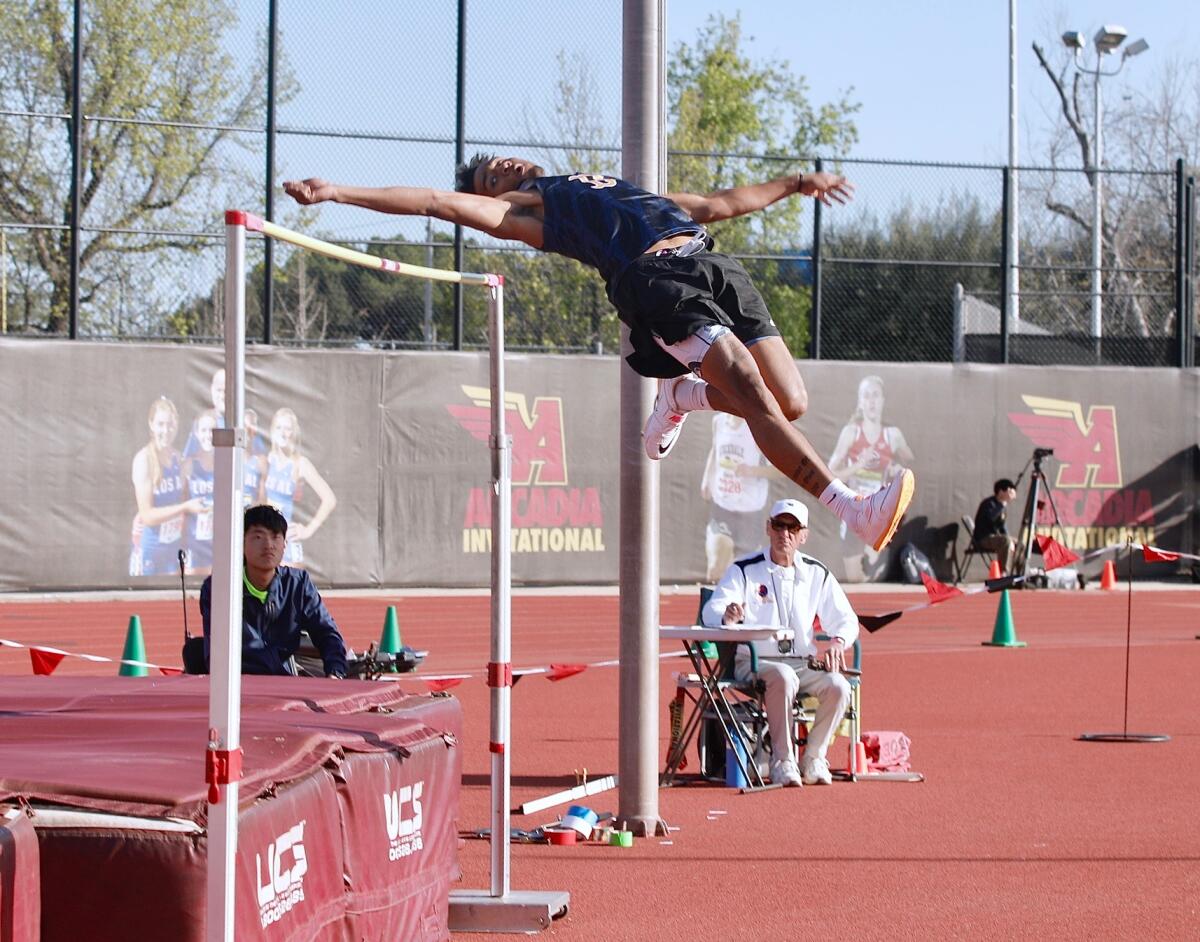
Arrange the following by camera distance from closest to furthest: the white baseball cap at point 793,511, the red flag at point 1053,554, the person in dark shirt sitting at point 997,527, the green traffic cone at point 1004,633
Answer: the white baseball cap at point 793,511, the red flag at point 1053,554, the green traffic cone at point 1004,633, the person in dark shirt sitting at point 997,527

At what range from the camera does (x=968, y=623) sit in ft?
55.3

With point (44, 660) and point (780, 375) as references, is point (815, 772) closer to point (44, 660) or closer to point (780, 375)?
point (780, 375)

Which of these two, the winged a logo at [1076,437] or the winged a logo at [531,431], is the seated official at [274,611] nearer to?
the winged a logo at [531,431]

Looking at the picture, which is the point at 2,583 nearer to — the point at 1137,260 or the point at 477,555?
the point at 477,555

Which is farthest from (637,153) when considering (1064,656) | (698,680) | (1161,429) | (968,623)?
(1161,429)

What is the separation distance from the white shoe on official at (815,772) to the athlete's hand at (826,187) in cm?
318

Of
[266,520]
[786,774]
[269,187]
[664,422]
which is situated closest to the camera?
[664,422]

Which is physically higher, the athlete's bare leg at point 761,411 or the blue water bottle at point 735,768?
the athlete's bare leg at point 761,411

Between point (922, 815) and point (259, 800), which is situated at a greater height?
point (259, 800)

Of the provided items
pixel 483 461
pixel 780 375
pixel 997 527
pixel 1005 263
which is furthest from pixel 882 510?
pixel 1005 263

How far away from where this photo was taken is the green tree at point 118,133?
1908 cm

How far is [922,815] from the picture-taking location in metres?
7.51

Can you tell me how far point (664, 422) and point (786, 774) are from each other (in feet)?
9.31

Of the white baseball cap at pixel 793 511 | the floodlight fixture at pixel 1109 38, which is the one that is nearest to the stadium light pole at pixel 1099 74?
the floodlight fixture at pixel 1109 38
